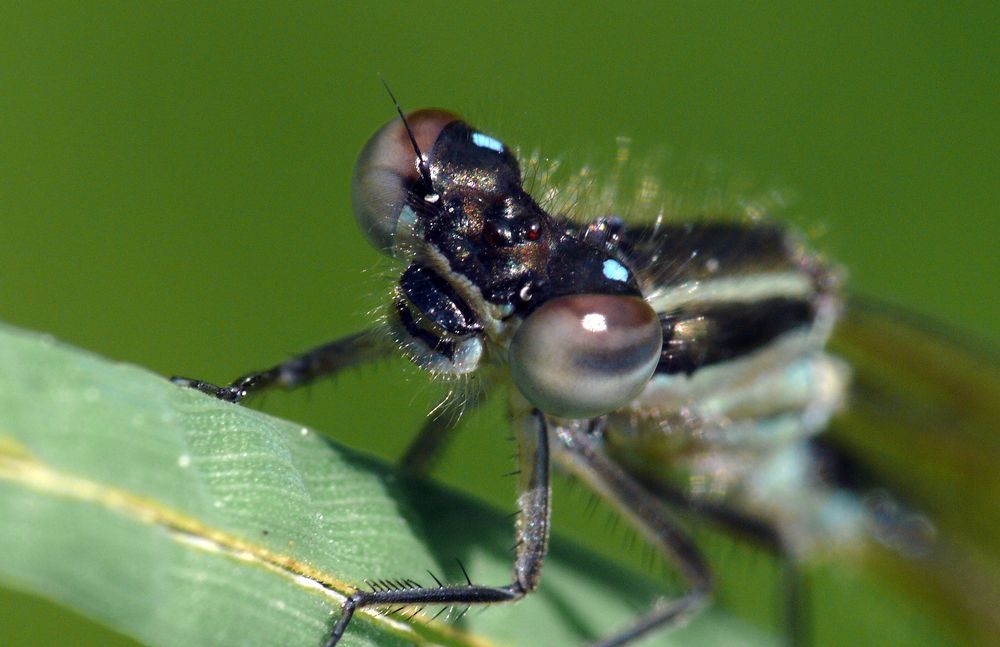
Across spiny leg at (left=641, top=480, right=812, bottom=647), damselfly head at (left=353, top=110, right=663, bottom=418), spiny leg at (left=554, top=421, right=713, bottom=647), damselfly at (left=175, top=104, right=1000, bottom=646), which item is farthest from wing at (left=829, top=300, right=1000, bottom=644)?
damselfly head at (left=353, top=110, right=663, bottom=418)

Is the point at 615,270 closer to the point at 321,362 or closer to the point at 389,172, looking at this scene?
the point at 389,172

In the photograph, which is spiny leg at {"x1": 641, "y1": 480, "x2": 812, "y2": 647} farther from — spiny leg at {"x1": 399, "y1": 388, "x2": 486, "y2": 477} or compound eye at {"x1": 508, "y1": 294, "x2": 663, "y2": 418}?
compound eye at {"x1": 508, "y1": 294, "x2": 663, "y2": 418}

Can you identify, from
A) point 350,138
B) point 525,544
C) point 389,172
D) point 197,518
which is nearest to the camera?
point 197,518

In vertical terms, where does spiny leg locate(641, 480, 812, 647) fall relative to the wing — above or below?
below

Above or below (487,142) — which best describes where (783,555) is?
below

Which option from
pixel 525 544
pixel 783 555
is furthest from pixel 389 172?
pixel 783 555

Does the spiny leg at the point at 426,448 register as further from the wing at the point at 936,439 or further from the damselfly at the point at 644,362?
the wing at the point at 936,439

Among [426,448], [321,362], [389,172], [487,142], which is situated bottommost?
[426,448]

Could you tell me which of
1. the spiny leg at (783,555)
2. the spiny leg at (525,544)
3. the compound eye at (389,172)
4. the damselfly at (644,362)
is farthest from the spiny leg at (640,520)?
the compound eye at (389,172)
